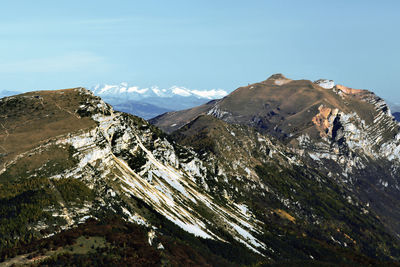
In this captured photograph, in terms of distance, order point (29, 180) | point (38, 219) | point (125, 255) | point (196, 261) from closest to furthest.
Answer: point (125, 255) < point (38, 219) < point (196, 261) < point (29, 180)

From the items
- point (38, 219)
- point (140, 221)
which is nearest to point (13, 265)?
point (38, 219)

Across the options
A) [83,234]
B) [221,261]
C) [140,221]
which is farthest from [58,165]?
[221,261]

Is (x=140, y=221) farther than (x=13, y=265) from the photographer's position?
Yes

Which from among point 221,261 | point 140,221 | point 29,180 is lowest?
point 221,261

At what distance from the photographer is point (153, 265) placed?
125m

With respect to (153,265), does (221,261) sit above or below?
below

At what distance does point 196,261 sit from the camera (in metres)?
164

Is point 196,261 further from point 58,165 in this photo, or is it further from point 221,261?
point 58,165

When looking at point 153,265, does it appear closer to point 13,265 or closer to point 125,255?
point 125,255

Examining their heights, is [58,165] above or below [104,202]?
above

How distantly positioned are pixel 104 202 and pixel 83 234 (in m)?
52.8

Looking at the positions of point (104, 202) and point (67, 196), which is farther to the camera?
point (104, 202)

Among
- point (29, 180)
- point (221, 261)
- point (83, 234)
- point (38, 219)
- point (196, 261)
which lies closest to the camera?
point (83, 234)

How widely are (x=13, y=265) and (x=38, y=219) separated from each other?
3689cm
